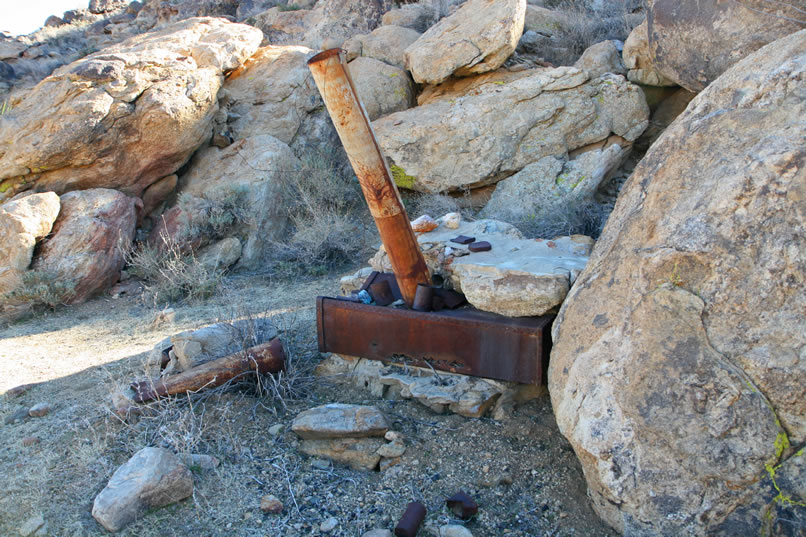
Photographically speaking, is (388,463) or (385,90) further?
(385,90)

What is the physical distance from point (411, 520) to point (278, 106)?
6768mm

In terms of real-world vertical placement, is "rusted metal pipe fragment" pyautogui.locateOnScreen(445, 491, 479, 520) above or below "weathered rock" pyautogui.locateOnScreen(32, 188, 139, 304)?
below

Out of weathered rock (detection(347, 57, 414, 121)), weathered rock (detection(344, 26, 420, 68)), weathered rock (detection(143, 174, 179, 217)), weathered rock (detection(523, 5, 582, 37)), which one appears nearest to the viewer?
weathered rock (detection(143, 174, 179, 217))

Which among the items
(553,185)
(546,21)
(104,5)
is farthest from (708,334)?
(104,5)

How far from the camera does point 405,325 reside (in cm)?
355

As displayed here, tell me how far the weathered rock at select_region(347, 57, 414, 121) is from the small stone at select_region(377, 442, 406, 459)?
18.0ft

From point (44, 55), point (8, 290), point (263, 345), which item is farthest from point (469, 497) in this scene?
point (44, 55)

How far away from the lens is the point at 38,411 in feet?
12.2

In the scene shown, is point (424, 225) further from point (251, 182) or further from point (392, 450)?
point (251, 182)

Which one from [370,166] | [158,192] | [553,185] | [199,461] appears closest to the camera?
[199,461]

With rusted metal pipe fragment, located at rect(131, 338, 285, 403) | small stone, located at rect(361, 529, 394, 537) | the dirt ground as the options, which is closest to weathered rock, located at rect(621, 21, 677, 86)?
the dirt ground

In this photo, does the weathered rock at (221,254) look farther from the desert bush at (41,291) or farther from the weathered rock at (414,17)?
the weathered rock at (414,17)

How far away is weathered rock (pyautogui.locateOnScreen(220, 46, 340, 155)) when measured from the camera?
818cm

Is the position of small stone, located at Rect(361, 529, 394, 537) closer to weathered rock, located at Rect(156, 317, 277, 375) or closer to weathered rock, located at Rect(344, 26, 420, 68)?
weathered rock, located at Rect(156, 317, 277, 375)
